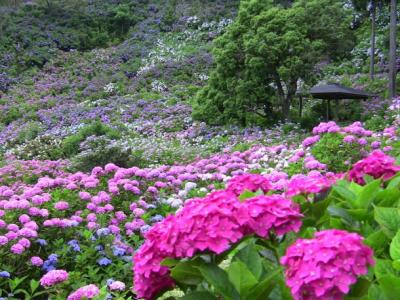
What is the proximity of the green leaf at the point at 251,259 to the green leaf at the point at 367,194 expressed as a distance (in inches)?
23.1

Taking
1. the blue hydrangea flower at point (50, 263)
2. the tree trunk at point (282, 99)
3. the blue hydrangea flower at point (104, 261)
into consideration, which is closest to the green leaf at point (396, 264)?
the blue hydrangea flower at point (104, 261)

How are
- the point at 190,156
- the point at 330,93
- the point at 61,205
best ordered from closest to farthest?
the point at 61,205, the point at 190,156, the point at 330,93

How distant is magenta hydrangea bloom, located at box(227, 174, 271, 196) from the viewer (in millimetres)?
2082

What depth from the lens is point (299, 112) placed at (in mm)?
15562

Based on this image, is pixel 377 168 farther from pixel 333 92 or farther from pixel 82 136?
pixel 82 136

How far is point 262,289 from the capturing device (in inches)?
56.2

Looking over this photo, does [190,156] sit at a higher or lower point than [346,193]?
lower

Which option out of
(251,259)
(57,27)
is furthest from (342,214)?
(57,27)

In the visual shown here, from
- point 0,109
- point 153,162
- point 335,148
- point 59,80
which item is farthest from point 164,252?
point 59,80

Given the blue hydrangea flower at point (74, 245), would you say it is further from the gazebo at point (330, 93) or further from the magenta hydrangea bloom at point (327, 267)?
the gazebo at point (330, 93)

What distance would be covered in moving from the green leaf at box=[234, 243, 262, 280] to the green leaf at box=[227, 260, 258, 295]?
0.09m

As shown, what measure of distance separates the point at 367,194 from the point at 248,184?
45 centimetres

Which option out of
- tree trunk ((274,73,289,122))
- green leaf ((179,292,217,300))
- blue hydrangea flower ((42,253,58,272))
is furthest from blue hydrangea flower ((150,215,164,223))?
tree trunk ((274,73,289,122))

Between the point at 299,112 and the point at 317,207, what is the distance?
14.0 metres
